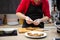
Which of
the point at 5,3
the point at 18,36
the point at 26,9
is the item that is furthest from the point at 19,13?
Answer: the point at 5,3

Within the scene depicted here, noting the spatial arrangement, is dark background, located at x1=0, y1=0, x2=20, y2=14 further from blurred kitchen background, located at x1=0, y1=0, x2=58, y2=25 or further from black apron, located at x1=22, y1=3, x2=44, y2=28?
black apron, located at x1=22, y1=3, x2=44, y2=28

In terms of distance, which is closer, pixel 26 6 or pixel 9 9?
pixel 26 6

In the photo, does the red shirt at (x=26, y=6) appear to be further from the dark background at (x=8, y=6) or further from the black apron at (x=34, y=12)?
the dark background at (x=8, y=6)

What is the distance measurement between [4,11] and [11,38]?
167 cm

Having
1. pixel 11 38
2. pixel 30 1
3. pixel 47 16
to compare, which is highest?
pixel 30 1

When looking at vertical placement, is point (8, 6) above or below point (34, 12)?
above

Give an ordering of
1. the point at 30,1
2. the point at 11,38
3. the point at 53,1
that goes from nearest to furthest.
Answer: the point at 11,38
the point at 30,1
the point at 53,1

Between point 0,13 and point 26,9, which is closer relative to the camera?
point 26,9

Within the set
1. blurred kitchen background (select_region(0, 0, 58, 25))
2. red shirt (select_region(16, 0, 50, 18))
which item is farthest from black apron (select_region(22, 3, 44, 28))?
blurred kitchen background (select_region(0, 0, 58, 25))

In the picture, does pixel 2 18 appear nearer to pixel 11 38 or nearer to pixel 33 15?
pixel 33 15

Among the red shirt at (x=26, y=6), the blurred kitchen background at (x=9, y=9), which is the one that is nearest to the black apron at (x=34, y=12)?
the red shirt at (x=26, y=6)

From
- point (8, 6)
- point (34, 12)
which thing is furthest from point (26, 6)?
point (8, 6)

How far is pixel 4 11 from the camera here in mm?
3062

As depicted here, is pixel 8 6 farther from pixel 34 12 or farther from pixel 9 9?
pixel 34 12
